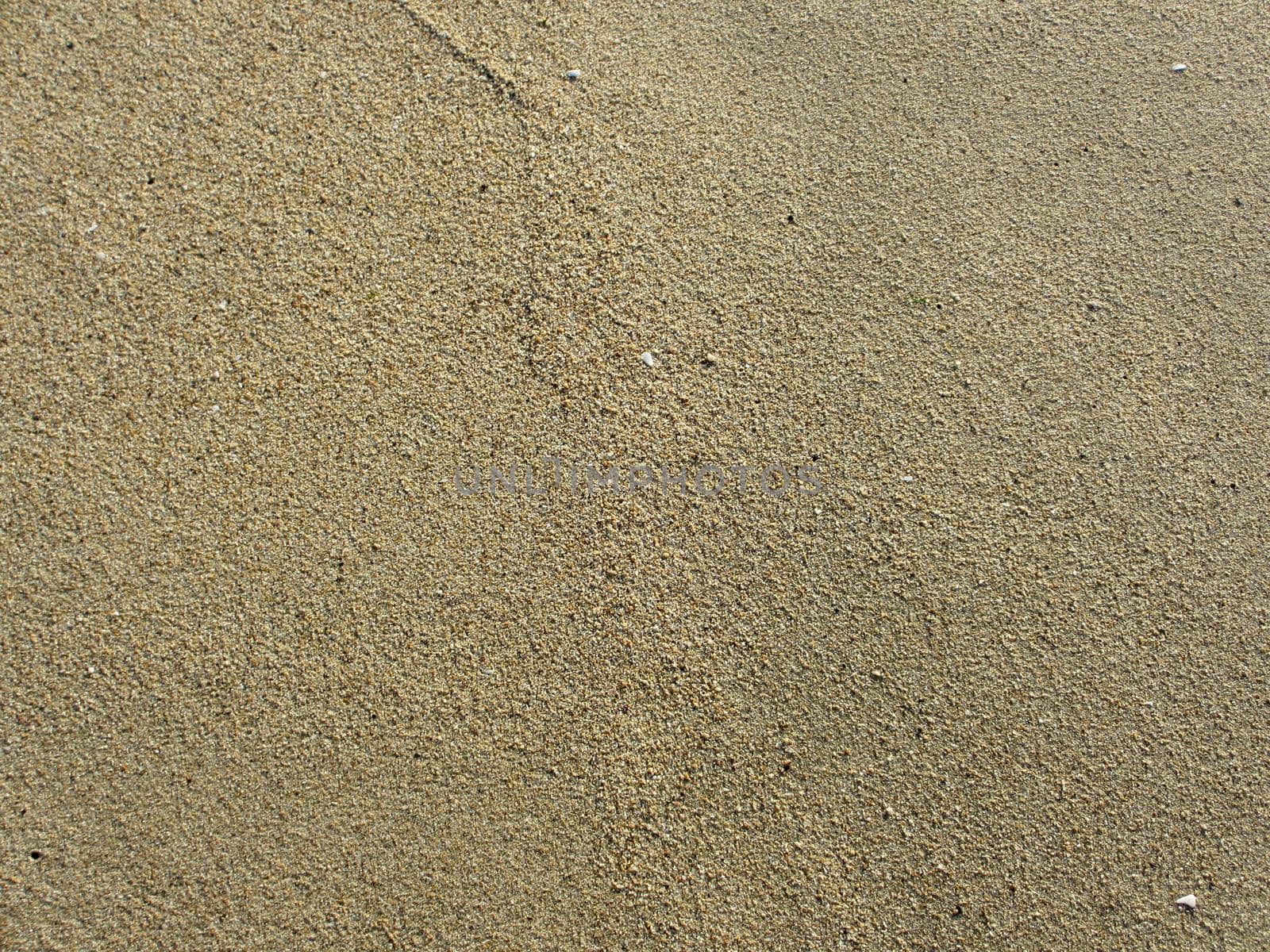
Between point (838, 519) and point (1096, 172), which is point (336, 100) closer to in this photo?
point (838, 519)

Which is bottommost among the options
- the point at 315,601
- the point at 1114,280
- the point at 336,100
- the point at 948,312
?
the point at 315,601

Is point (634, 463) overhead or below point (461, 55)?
below

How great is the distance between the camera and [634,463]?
69.1 inches

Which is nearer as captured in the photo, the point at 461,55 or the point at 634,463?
the point at 634,463

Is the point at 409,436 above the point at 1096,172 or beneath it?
beneath

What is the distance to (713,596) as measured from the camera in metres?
1.69

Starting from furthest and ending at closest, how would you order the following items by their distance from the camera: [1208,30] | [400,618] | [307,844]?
[1208,30] < [400,618] < [307,844]

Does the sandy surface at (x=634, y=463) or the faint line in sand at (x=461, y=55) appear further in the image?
the faint line in sand at (x=461, y=55)

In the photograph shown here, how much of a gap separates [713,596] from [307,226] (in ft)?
3.65

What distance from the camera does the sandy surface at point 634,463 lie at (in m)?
1.58

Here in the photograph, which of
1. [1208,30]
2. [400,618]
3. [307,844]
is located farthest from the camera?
[1208,30]

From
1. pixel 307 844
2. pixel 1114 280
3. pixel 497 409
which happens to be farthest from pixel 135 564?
pixel 1114 280

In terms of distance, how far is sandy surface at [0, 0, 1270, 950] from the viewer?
158cm

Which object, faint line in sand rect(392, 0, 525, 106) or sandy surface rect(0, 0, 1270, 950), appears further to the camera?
faint line in sand rect(392, 0, 525, 106)
